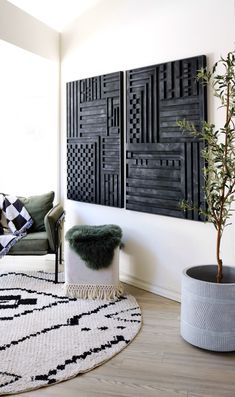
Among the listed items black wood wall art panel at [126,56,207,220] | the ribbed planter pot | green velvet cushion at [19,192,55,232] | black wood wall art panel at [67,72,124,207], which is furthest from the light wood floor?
green velvet cushion at [19,192,55,232]

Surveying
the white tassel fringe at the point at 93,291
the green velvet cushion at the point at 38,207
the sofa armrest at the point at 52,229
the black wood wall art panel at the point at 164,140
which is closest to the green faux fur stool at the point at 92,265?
the white tassel fringe at the point at 93,291

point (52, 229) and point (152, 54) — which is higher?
point (152, 54)

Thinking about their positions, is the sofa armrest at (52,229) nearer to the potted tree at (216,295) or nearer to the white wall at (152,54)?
the white wall at (152,54)

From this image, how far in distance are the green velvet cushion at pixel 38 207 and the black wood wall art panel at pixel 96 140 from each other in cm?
31

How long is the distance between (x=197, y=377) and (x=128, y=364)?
15.4 inches

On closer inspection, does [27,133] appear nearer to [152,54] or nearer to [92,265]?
[152,54]

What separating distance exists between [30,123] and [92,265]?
219 cm

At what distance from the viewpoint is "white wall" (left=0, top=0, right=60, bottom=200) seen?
4.32m

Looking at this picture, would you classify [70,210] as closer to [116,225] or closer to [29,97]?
[116,225]

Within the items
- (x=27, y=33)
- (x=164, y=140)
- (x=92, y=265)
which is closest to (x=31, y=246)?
(x=92, y=265)

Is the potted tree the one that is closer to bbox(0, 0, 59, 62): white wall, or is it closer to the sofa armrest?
the sofa armrest

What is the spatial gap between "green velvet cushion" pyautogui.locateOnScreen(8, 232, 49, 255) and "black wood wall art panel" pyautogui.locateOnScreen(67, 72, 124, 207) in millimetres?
700

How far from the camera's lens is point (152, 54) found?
3.32m

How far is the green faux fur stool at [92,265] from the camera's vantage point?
125 inches
